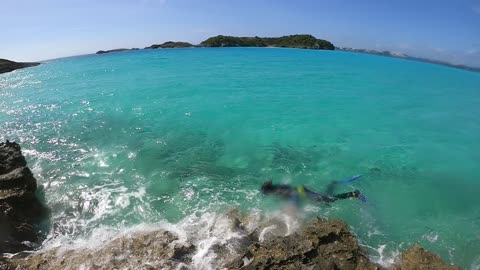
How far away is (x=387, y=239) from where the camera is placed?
877 cm

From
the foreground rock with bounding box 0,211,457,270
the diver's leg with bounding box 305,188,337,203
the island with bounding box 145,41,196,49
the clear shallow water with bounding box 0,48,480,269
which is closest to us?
the foreground rock with bounding box 0,211,457,270

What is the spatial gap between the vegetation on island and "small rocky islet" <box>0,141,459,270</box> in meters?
104

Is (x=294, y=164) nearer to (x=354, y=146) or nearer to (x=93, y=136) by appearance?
(x=354, y=146)

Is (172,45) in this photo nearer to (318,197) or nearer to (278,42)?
(278,42)

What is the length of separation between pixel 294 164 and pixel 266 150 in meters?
1.82

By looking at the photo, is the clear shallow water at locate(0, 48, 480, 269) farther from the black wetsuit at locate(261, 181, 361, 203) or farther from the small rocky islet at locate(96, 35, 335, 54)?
the small rocky islet at locate(96, 35, 335, 54)

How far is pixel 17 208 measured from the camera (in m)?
9.05

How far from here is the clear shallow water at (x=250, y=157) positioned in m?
9.71

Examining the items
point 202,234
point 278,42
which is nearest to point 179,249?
point 202,234

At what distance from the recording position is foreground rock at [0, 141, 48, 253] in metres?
8.26

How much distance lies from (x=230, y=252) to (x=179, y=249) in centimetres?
127

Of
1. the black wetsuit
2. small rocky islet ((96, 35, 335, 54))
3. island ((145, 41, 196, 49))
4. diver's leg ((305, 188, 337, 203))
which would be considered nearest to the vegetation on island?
small rocky islet ((96, 35, 335, 54))

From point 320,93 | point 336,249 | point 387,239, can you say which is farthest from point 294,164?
point 320,93

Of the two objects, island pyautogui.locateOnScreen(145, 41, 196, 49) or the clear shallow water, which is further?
island pyautogui.locateOnScreen(145, 41, 196, 49)
